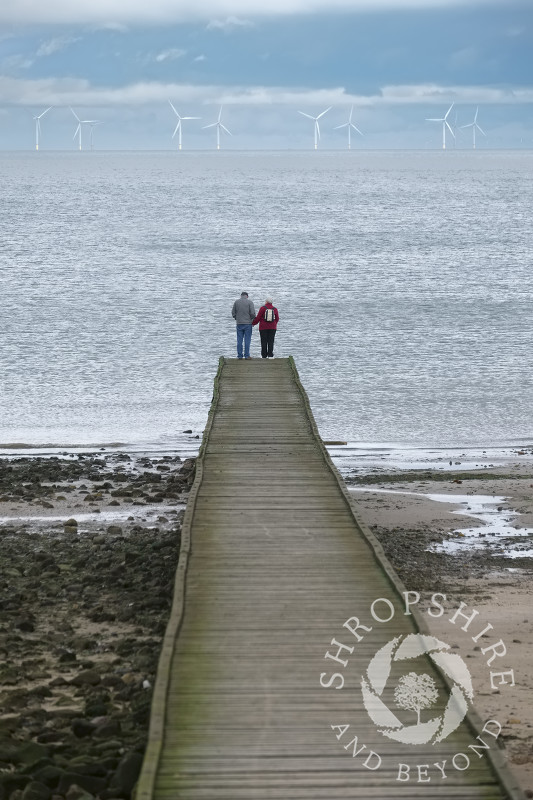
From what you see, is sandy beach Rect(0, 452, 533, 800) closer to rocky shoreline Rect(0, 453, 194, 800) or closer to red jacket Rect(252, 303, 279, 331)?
rocky shoreline Rect(0, 453, 194, 800)

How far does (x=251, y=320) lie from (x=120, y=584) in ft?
44.2

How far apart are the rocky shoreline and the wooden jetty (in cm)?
80

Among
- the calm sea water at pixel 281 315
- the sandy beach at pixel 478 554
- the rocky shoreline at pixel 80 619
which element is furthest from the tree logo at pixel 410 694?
the calm sea water at pixel 281 315

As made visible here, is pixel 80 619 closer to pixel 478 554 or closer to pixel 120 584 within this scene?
pixel 120 584

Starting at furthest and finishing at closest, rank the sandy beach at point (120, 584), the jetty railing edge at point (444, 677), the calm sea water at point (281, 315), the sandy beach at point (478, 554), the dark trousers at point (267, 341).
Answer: the calm sea water at point (281, 315), the dark trousers at point (267, 341), the sandy beach at point (478, 554), the sandy beach at point (120, 584), the jetty railing edge at point (444, 677)

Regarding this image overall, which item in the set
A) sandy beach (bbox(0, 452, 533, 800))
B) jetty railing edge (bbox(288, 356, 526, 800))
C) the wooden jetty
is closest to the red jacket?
sandy beach (bbox(0, 452, 533, 800))

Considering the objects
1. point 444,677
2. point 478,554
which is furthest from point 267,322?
point 444,677

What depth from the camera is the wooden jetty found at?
8172mm

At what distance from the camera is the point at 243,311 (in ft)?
91.1

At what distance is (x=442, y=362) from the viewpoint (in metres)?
45.8

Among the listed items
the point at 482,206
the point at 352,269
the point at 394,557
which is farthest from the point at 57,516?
the point at 482,206

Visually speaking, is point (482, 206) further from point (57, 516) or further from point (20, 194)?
point (57, 516)

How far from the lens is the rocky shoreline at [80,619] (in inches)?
374

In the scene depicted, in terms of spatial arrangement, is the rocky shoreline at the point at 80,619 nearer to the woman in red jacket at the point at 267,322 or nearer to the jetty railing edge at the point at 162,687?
the jetty railing edge at the point at 162,687
